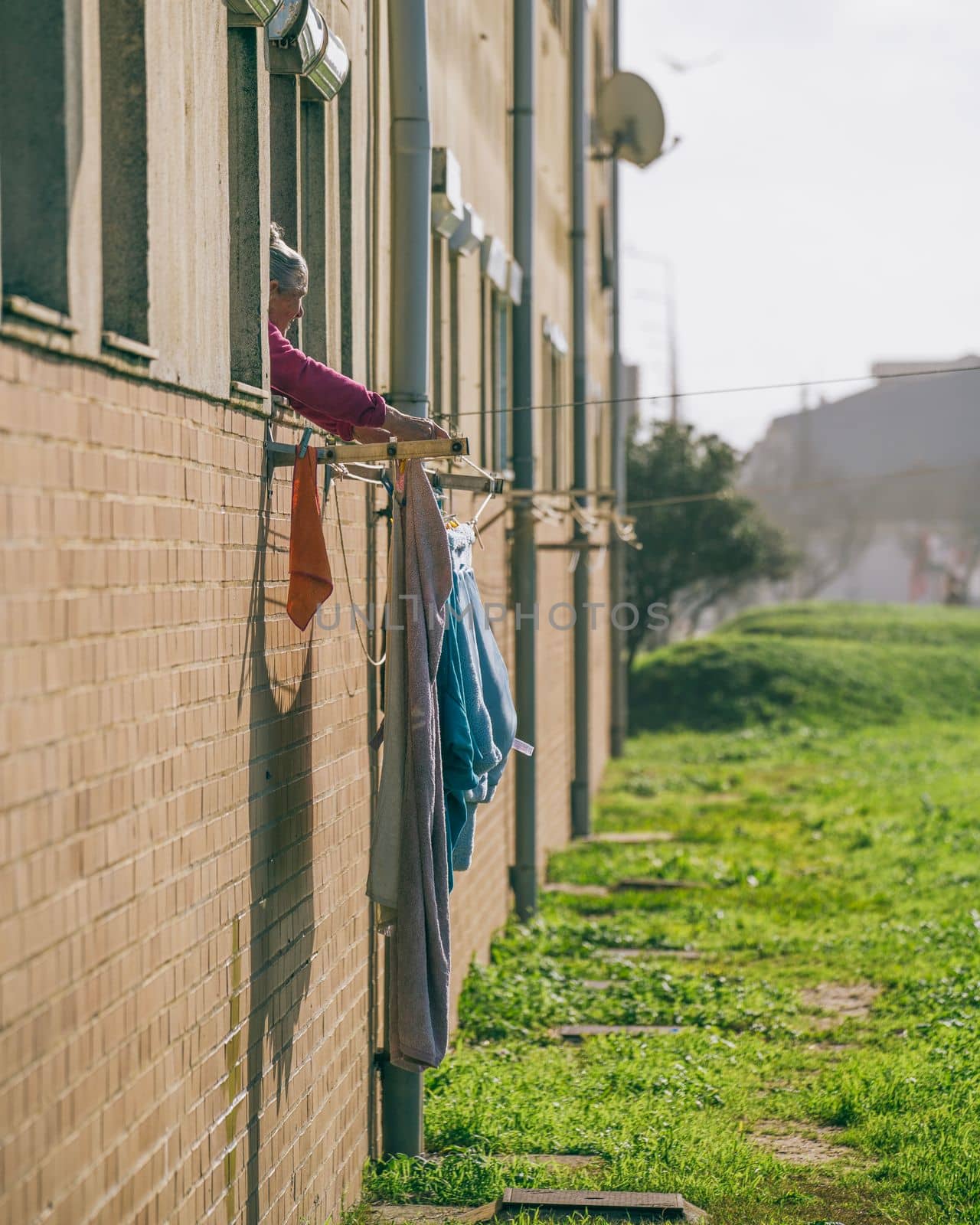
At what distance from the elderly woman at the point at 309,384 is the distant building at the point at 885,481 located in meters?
60.4

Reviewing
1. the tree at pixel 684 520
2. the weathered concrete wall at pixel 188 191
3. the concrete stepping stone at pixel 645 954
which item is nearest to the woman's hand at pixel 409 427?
the weathered concrete wall at pixel 188 191

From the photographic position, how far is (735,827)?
52.1ft

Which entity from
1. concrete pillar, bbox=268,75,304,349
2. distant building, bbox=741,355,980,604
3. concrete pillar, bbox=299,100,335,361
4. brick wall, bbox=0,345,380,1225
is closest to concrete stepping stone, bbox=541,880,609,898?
brick wall, bbox=0,345,380,1225

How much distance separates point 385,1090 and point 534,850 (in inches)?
203

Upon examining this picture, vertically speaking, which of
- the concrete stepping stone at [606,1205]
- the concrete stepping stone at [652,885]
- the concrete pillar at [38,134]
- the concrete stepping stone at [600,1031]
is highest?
the concrete pillar at [38,134]

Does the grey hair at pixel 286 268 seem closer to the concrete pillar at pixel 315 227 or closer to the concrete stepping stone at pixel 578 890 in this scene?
the concrete pillar at pixel 315 227

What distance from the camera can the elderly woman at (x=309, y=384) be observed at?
15.8ft

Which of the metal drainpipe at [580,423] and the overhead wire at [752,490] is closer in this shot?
the overhead wire at [752,490]

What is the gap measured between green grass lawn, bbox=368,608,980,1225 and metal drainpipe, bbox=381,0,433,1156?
215 millimetres

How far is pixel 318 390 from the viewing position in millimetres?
4898

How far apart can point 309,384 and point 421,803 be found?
4.30 ft

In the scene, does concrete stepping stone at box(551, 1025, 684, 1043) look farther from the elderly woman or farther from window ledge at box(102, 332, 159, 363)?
window ledge at box(102, 332, 159, 363)

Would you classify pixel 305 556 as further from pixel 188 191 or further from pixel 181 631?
pixel 188 191

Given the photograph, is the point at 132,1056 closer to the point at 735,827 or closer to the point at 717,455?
the point at 735,827
